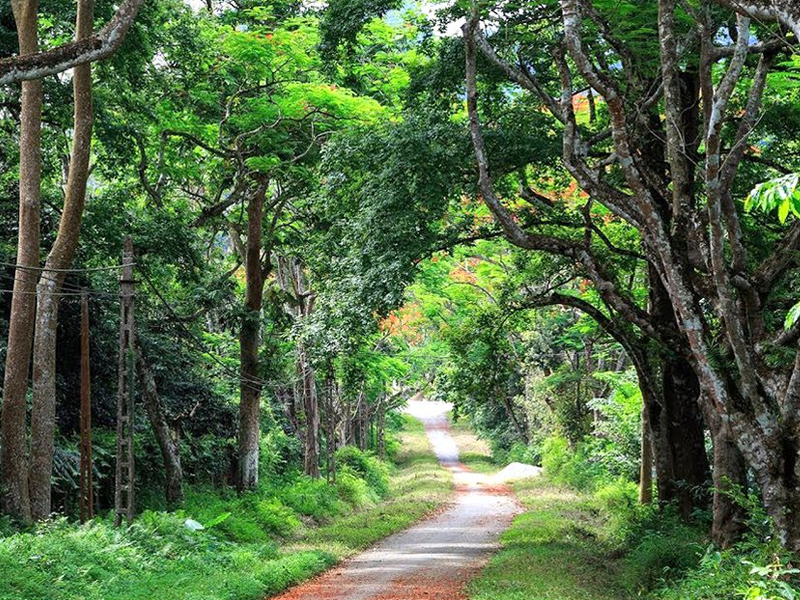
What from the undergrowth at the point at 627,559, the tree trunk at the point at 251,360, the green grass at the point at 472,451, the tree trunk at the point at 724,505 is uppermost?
the tree trunk at the point at 251,360

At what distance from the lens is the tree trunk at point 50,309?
14.7m

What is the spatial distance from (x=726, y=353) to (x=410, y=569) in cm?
743

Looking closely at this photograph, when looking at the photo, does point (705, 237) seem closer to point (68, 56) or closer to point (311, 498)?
point (68, 56)

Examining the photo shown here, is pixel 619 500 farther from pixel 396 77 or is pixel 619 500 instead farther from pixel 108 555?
pixel 108 555

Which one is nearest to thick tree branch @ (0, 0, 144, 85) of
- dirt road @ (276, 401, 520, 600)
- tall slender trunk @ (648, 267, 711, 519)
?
dirt road @ (276, 401, 520, 600)

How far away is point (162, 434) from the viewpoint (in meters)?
20.0

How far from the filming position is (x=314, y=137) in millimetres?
18938

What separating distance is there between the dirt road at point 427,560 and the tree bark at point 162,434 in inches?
200

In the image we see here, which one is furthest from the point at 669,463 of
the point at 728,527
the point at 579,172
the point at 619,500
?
the point at 619,500

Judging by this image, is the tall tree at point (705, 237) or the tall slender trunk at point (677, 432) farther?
the tall slender trunk at point (677, 432)

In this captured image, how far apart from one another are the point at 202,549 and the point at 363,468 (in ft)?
71.3

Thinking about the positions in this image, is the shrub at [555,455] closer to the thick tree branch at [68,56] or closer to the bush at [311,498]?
the bush at [311,498]

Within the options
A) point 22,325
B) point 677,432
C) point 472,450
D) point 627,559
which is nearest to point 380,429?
point 472,450

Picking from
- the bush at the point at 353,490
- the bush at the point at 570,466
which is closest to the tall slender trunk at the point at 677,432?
the bush at the point at 570,466
